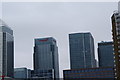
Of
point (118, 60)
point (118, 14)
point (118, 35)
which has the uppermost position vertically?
point (118, 14)

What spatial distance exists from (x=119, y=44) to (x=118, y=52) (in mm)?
3723

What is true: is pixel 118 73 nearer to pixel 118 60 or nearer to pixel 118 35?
pixel 118 60

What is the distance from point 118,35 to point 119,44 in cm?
482

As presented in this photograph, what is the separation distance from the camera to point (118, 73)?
Result: 120438mm

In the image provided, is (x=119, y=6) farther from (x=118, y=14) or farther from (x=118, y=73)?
(x=118, y=73)

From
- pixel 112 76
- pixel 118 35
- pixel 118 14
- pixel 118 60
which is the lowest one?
pixel 112 76

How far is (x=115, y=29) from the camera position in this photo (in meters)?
128

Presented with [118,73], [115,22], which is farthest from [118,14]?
[118,73]

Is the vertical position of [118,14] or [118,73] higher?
[118,14]

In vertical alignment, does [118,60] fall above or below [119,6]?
below

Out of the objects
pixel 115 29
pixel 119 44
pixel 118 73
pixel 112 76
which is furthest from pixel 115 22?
pixel 112 76

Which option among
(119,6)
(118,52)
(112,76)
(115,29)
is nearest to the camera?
(118,52)

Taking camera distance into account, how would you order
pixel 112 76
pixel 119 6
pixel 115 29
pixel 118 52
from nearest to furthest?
pixel 118 52 → pixel 115 29 → pixel 119 6 → pixel 112 76

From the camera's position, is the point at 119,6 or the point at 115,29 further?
the point at 119,6
